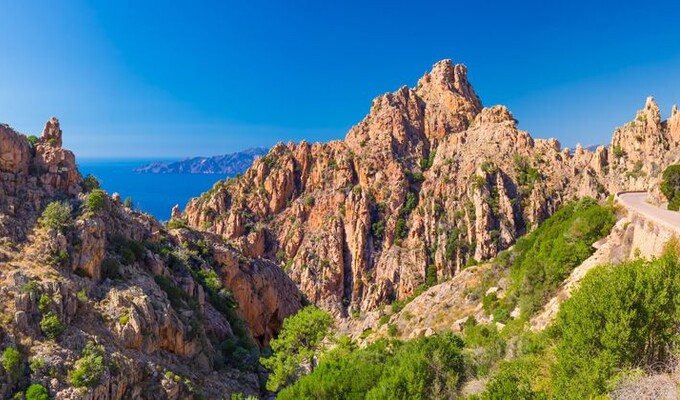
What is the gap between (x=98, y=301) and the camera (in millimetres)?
31984

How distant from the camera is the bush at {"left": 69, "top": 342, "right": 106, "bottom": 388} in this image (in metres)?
25.5

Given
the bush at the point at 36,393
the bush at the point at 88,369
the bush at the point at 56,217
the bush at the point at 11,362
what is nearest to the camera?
the bush at the point at 36,393

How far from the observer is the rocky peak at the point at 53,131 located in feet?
153

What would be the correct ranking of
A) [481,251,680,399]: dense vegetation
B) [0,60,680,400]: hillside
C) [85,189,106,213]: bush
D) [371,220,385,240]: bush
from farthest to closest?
[371,220,385,240]: bush → [85,189,106,213]: bush → [0,60,680,400]: hillside → [481,251,680,399]: dense vegetation

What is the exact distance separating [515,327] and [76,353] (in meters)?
28.0

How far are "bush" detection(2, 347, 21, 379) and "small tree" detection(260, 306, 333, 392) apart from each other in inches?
695

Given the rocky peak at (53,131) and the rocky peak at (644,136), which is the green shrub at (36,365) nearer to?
the rocky peak at (53,131)

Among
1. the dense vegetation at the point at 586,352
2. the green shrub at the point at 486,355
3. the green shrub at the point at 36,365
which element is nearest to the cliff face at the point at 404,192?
the green shrub at the point at 486,355

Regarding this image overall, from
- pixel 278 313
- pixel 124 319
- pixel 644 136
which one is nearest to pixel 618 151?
pixel 644 136

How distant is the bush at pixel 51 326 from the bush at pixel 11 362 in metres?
2.54

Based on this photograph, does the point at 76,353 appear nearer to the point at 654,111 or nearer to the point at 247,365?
the point at 247,365

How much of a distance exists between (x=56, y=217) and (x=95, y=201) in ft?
14.1

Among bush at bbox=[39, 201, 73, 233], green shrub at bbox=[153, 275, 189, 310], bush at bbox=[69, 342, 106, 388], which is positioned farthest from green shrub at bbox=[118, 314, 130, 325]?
bush at bbox=[39, 201, 73, 233]

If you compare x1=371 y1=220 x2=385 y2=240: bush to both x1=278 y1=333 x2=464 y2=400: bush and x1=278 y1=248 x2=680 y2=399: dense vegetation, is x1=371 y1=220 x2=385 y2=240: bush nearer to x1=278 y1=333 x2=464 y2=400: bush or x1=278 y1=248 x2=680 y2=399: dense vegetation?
x1=278 y1=333 x2=464 y2=400: bush
